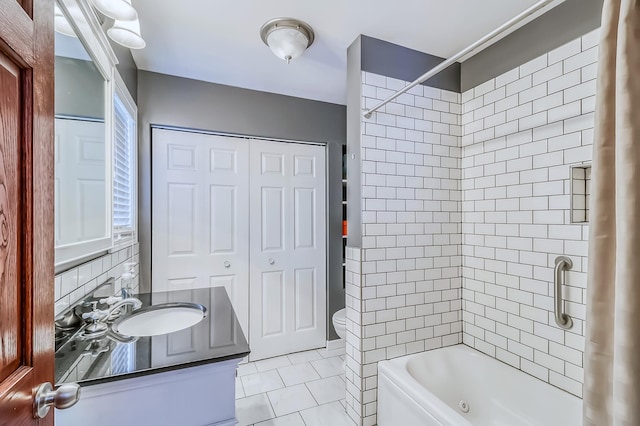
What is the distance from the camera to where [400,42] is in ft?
6.36

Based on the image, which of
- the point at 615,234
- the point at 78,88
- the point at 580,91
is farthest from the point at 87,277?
the point at 580,91

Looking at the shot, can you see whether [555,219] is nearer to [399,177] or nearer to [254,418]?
[399,177]

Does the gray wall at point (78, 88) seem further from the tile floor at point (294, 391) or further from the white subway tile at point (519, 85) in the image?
the white subway tile at point (519, 85)

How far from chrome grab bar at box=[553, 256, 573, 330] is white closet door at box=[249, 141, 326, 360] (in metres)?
1.81

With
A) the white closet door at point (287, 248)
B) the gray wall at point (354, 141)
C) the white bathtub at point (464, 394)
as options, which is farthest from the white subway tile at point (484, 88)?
the white bathtub at point (464, 394)

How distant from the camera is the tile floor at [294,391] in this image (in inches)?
76.0

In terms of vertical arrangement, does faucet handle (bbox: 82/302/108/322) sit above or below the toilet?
above

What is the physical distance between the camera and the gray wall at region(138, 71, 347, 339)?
7.61 feet

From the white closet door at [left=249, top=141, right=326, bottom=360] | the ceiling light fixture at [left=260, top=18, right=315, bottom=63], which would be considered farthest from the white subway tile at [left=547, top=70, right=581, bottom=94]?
the white closet door at [left=249, top=141, right=326, bottom=360]

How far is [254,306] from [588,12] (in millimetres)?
2907

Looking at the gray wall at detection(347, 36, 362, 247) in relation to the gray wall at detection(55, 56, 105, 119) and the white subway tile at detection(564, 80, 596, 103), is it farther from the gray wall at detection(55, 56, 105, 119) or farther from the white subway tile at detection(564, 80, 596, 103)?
the gray wall at detection(55, 56, 105, 119)

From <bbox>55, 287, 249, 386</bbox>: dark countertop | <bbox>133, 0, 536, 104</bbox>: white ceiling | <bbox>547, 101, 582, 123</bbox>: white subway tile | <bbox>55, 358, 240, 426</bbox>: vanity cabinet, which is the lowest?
<bbox>55, 358, 240, 426</bbox>: vanity cabinet

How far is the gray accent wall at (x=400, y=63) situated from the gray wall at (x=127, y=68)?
1.46m

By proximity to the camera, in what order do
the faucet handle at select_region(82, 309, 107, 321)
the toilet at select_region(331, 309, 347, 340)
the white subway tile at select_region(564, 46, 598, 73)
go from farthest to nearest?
the toilet at select_region(331, 309, 347, 340) → the white subway tile at select_region(564, 46, 598, 73) → the faucet handle at select_region(82, 309, 107, 321)
